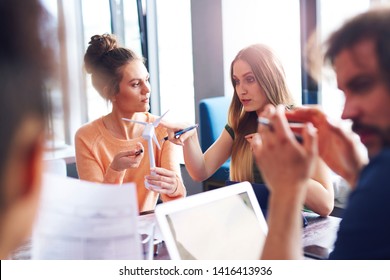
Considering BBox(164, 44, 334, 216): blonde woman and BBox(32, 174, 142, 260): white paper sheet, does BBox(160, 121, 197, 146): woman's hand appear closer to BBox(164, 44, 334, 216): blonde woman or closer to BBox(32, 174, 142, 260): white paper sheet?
BBox(164, 44, 334, 216): blonde woman

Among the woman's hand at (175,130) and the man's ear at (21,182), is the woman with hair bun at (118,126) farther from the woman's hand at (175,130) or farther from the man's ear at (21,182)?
the man's ear at (21,182)

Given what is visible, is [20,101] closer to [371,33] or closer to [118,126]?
[371,33]

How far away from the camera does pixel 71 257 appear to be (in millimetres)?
784

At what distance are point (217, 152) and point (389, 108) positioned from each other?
1.40 metres

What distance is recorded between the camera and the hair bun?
1814 mm

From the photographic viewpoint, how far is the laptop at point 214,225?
34.8 inches

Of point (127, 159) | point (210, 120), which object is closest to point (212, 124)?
point (210, 120)

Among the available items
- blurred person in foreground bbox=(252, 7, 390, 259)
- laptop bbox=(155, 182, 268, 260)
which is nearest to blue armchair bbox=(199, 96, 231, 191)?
laptop bbox=(155, 182, 268, 260)

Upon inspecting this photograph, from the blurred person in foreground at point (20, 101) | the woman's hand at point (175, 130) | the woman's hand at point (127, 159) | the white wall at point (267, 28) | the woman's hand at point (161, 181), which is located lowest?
the woman's hand at point (161, 181)

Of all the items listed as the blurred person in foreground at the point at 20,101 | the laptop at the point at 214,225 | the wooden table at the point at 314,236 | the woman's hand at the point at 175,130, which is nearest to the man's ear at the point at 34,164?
the blurred person in foreground at the point at 20,101

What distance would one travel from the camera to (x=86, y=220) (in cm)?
76

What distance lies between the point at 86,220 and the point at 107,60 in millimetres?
1189

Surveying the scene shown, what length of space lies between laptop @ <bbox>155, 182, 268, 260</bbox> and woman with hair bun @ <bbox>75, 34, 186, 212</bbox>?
0.72 meters

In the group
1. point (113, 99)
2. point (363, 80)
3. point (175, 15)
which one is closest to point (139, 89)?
point (113, 99)
